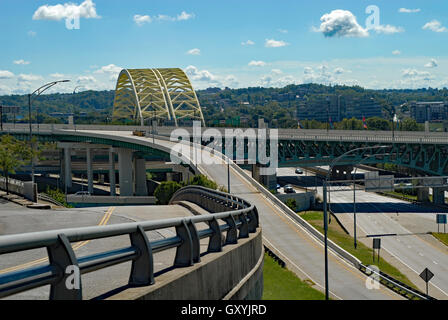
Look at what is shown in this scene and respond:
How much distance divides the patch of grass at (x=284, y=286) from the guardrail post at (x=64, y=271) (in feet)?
66.4

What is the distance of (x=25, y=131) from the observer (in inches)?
4513

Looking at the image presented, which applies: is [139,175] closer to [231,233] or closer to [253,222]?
[253,222]

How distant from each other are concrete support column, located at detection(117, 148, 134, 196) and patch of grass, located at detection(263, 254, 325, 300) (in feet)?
218

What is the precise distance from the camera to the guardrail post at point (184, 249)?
906 cm

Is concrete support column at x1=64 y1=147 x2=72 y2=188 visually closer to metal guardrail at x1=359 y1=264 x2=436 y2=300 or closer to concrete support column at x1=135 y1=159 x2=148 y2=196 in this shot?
concrete support column at x1=135 y1=159 x2=148 y2=196

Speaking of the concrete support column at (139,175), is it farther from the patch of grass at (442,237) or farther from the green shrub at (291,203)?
the patch of grass at (442,237)

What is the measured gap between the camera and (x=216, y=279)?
946 centimetres

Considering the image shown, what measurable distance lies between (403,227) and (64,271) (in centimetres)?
7310

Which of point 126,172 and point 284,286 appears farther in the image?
point 126,172

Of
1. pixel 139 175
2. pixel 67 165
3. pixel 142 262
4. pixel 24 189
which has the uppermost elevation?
pixel 142 262

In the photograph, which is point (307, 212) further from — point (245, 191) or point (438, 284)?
point (438, 284)

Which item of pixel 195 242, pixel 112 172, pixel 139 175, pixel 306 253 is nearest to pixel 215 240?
pixel 195 242
